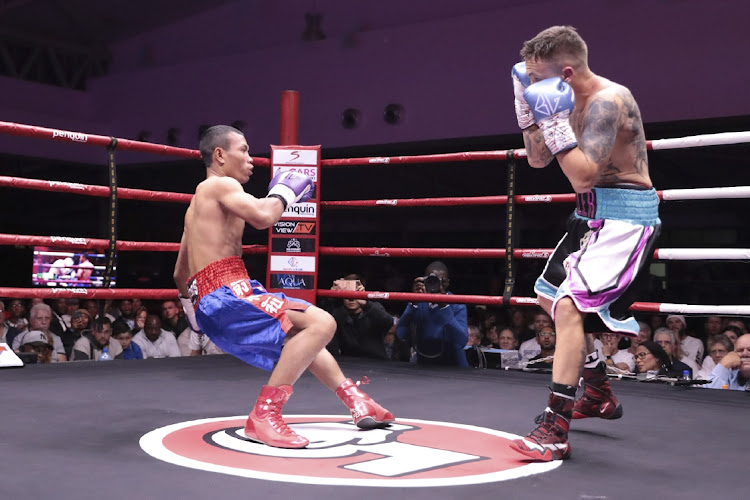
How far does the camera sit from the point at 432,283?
13.0 feet

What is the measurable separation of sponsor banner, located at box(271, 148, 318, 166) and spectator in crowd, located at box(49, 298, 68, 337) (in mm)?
2864

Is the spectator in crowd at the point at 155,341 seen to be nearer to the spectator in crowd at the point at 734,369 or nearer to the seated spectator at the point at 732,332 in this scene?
the spectator in crowd at the point at 734,369

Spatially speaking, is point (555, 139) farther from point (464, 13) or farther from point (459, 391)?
point (464, 13)

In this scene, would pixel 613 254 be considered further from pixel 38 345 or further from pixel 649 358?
pixel 38 345

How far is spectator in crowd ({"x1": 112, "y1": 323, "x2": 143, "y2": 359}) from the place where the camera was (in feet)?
18.0

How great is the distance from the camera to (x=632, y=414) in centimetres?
270

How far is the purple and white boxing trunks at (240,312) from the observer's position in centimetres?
221

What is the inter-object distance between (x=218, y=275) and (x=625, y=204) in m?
1.12

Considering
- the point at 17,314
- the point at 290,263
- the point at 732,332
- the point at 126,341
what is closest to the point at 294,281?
the point at 290,263

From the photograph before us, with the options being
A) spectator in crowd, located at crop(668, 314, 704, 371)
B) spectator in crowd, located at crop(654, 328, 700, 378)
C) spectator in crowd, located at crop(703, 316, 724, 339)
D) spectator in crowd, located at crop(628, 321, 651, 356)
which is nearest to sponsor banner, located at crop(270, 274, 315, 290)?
spectator in crowd, located at crop(628, 321, 651, 356)

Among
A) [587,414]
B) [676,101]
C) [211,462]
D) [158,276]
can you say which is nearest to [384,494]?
[211,462]

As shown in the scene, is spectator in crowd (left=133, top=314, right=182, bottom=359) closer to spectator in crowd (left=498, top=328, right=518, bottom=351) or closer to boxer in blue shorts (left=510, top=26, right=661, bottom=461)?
spectator in crowd (left=498, top=328, right=518, bottom=351)

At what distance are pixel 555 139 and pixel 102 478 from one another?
4.30 ft

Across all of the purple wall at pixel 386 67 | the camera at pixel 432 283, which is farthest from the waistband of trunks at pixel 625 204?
the purple wall at pixel 386 67
